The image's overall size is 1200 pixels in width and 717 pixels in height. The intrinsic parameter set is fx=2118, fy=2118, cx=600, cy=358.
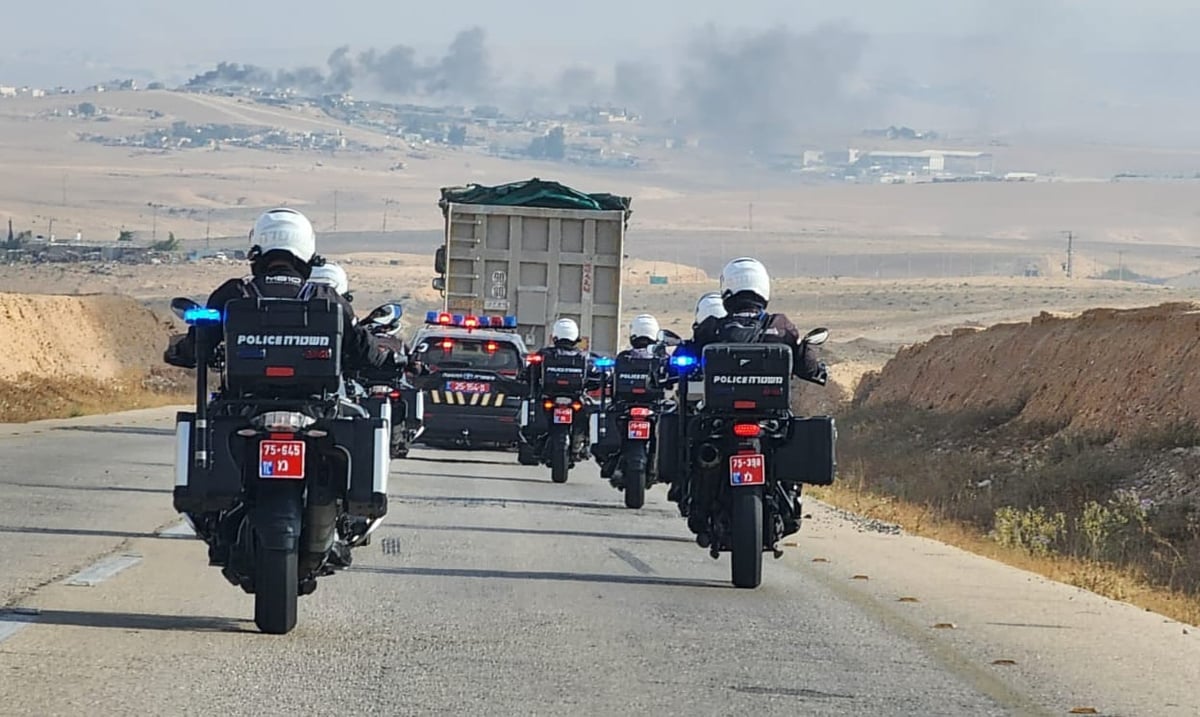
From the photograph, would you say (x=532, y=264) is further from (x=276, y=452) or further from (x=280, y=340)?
(x=276, y=452)

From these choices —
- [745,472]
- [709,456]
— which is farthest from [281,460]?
[709,456]

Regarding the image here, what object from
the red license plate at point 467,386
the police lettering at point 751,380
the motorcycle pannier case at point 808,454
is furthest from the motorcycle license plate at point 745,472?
the red license plate at point 467,386

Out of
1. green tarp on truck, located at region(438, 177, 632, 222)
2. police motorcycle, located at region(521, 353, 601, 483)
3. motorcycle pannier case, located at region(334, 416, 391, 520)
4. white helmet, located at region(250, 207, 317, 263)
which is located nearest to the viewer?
motorcycle pannier case, located at region(334, 416, 391, 520)

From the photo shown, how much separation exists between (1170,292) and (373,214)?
11939cm

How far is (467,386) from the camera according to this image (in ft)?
87.4

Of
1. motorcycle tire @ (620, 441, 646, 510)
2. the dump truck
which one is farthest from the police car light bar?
motorcycle tire @ (620, 441, 646, 510)

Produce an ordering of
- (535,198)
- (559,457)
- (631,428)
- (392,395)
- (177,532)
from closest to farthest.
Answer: (177,532) < (631,428) < (392,395) < (559,457) < (535,198)

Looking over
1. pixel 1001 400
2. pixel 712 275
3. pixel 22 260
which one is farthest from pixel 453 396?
pixel 712 275

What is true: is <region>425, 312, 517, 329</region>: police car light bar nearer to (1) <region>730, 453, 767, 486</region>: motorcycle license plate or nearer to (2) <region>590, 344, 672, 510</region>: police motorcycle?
(2) <region>590, 344, 672, 510</region>: police motorcycle

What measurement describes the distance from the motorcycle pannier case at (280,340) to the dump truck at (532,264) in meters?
21.2

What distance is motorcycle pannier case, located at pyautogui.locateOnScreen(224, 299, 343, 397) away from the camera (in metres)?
9.99

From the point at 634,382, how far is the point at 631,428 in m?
0.70

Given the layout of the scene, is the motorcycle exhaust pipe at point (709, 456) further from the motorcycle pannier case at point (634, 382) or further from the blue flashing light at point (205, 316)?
the motorcycle pannier case at point (634, 382)

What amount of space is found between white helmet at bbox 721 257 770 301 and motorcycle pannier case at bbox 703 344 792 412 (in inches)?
30.1
